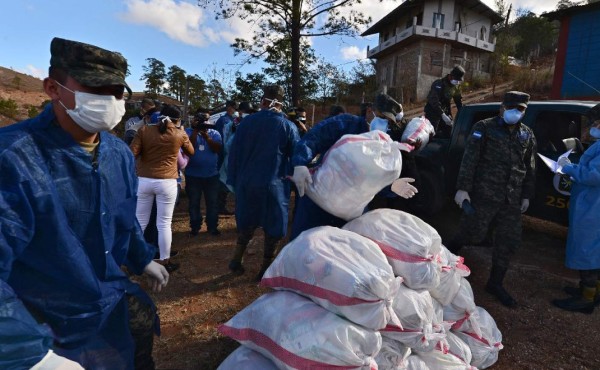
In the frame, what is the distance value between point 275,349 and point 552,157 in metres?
3.99

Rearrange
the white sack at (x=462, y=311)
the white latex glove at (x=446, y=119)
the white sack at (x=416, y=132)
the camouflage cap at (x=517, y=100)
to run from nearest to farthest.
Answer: the white sack at (x=462, y=311)
the white sack at (x=416, y=132)
the camouflage cap at (x=517, y=100)
the white latex glove at (x=446, y=119)

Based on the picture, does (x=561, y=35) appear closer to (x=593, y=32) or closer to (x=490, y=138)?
(x=593, y=32)

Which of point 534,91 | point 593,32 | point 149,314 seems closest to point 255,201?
point 149,314

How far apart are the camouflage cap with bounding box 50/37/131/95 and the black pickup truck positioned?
153 inches

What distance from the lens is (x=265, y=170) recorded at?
11.7 ft

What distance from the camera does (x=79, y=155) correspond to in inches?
59.2

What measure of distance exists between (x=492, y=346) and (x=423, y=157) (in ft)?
9.92

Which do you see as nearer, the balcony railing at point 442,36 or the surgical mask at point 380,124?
the surgical mask at point 380,124

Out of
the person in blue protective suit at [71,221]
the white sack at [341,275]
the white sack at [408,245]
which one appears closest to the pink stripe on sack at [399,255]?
the white sack at [408,245]

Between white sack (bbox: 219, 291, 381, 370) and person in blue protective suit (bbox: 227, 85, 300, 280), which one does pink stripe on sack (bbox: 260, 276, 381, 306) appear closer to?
white sack (bbox: 219, 291, 381, 370)

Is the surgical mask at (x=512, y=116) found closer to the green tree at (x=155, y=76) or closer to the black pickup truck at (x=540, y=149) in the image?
the black pickup truck at (x=540, y=149)

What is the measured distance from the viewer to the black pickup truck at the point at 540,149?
13.6 ft

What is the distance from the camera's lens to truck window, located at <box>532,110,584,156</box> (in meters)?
4.33

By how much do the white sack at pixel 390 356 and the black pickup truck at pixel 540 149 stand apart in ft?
9.25
